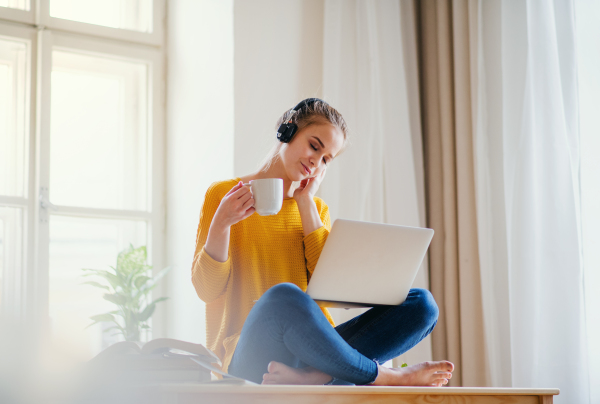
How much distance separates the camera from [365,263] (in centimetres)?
117

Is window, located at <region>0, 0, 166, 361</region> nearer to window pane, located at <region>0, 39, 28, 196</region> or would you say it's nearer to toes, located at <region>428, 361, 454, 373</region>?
window pane, located at <region>0, 39, 28, 196</region>

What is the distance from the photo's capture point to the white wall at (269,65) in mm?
2229

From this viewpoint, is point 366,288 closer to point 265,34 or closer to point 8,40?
point 265,34

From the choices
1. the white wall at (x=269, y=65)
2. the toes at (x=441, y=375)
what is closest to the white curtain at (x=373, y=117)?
the white wall at (x=269, y=65)

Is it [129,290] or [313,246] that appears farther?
[129,290]

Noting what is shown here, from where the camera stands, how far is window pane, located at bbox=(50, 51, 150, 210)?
8.36 feet

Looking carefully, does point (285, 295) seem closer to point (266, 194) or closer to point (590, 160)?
point (266, 194)

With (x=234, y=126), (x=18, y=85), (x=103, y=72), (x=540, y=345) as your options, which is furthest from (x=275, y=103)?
(x=540, y=345)

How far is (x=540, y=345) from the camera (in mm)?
1892

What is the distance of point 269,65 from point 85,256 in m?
1.11

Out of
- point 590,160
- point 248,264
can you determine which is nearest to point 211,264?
point 248,264

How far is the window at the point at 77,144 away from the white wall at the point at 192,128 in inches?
3.3

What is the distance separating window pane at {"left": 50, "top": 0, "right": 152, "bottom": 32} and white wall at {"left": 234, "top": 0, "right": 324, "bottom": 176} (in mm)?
671

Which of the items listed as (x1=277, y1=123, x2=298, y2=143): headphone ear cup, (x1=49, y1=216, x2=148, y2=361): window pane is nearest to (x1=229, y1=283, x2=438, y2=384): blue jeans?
(x1=277, y1=123, x2=298, y2=143): headphone ear cup
